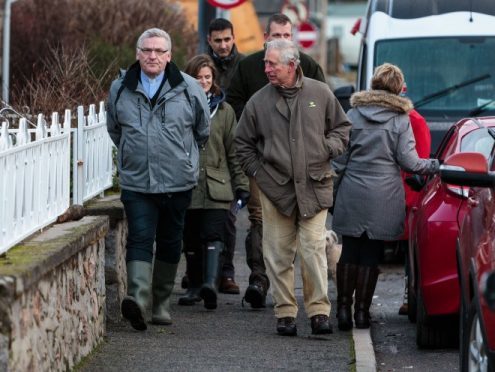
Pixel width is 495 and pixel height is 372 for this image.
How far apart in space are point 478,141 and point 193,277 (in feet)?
7.88

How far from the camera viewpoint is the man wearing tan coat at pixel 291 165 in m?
9.13

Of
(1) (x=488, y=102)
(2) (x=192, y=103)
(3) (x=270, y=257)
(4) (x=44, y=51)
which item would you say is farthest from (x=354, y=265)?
(4) (x=44, y=51)

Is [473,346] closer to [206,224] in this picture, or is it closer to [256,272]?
[206,224]

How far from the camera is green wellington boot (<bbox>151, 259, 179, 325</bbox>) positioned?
950 centimetres

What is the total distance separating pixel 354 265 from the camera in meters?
9.77

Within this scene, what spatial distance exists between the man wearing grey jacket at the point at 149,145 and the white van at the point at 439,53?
5353mm

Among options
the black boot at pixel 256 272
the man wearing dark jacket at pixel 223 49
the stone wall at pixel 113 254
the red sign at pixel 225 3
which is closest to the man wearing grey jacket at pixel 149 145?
the stone wall at pixel 113 254

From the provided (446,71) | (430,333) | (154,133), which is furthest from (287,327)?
(446,71)

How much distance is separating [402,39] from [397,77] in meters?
5.32

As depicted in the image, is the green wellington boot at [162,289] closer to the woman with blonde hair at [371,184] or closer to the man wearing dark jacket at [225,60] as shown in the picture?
the woman with blonde hair at [371,184]

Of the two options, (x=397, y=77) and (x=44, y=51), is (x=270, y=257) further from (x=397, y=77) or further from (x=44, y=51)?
(x=44, y=51)

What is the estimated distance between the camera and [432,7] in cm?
1534

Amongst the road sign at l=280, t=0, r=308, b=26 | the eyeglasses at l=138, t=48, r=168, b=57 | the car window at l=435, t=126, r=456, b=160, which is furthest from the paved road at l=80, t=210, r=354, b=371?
the road sign at l=280, t=0, r=308, b=26

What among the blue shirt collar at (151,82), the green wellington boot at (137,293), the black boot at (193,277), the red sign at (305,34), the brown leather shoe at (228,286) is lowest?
the brown leather shoe at (228,286)
